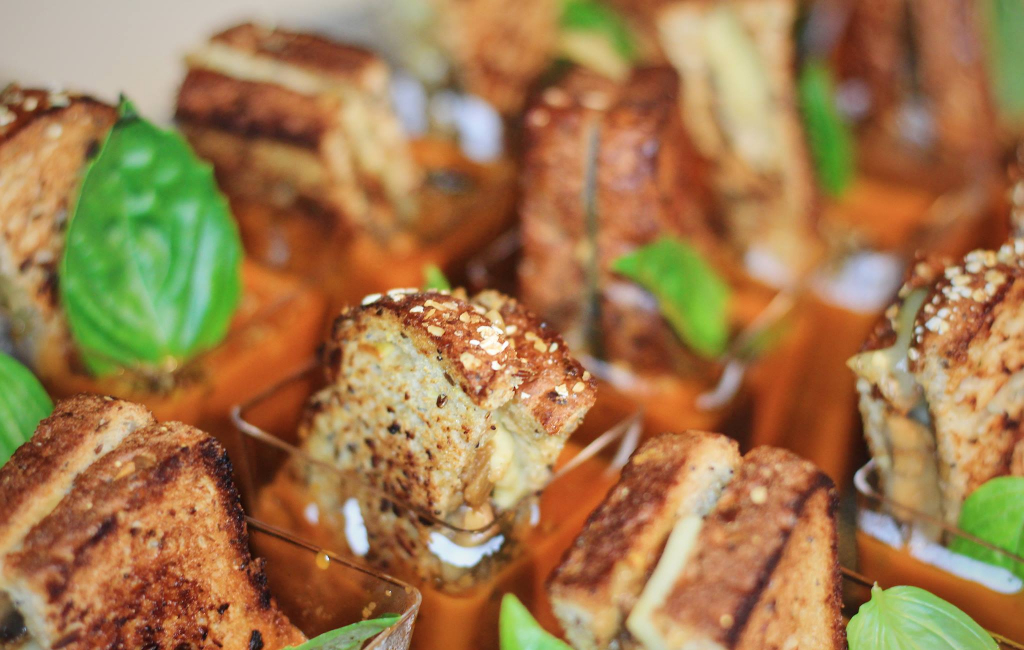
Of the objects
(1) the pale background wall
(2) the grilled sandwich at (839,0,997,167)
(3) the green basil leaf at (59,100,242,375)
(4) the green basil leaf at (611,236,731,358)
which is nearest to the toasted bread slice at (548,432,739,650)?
(4) the green basil leaf at (611,236,731,358)

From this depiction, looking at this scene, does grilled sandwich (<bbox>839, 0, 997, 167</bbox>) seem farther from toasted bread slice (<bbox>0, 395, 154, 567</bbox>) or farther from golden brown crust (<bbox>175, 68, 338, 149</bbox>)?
toasted bread slice (<bbox>0, 395, 154, 567</bbox>)

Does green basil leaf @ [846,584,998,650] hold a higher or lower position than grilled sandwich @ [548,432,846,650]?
lower

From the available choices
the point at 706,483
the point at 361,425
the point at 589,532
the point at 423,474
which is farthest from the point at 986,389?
the point at 361,425

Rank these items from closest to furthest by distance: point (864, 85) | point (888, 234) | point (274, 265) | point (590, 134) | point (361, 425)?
point (361, 425)
point (590, 134)
point (274, 265)
point (888, 234)
point (864, 85)

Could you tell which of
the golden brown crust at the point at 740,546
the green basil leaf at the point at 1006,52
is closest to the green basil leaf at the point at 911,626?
the golden brown crust at the point at 740,546

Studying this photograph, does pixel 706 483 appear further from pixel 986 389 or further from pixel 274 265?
pixel 274 265

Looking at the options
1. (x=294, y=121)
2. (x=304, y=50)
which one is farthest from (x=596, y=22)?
(x=294, y=121)

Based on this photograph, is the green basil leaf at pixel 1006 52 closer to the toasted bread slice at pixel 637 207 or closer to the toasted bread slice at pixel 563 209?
the toasted bread slice at pixel 637 207
